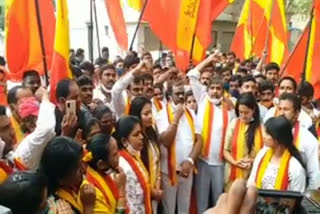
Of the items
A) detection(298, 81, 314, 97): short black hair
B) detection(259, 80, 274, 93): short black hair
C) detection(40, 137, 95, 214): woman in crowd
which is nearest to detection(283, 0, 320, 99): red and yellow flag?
detection(259, 80, 274, 93): short black hair

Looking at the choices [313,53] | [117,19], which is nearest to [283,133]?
[313,53]

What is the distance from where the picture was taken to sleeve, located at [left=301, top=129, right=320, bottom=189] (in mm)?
4199

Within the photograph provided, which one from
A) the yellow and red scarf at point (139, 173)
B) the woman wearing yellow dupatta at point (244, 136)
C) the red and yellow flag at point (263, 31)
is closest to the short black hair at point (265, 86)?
the woman wearing yellow dupatta at point (244, 136)

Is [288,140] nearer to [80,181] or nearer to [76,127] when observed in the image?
[76,127]

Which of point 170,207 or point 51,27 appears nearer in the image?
point 170,207

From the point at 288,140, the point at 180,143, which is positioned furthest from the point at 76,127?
the point at 180,143

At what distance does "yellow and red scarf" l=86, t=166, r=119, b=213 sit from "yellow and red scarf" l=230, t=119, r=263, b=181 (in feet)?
7.13

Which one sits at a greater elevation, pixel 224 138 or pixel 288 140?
pixel 288 140

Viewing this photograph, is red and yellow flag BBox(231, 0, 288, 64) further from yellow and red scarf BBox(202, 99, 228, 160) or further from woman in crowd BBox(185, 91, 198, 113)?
yellow and red scarf BBox(202, 99, 228, 160)

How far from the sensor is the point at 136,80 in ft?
18.1

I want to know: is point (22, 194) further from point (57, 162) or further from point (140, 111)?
point (140, 111)

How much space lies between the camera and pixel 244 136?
5312 mm

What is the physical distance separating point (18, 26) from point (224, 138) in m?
2.31

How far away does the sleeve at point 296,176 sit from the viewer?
405 cm
